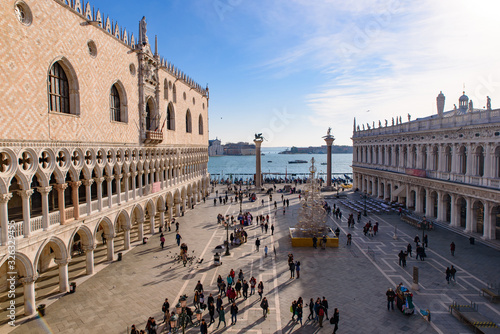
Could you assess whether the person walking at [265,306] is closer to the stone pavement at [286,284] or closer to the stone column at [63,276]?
the stone pavement at [286,284]

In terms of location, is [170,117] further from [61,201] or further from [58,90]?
[61,201]

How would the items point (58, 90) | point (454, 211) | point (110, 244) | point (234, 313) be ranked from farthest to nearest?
1. point (454, 211)
2. point (110, 244)
3. point (58, 90)
4. point (234, 313)

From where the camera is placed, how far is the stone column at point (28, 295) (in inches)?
534

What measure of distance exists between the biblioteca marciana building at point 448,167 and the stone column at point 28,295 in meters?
27.1

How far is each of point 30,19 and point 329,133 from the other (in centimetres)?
4651

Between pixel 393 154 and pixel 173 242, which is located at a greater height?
pixel 393 154

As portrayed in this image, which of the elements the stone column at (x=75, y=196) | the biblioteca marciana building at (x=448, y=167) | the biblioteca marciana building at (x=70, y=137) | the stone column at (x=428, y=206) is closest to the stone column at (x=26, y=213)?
the biblioteca marciana building at (x=70, y=137)

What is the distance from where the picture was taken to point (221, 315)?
1278 centimetres

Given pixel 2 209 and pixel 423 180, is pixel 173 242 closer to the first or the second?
pixel 2 209

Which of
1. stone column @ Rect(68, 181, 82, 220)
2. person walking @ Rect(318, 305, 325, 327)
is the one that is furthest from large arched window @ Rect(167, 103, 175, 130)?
person walking @ Rect(318, 305, 325, 327)

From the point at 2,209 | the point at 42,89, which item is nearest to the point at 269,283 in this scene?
the point at 2,209

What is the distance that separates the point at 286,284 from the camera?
1677 centimetres

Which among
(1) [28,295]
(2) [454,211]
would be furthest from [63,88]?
(2) [454,211]

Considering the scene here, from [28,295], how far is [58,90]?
31.4 ft
